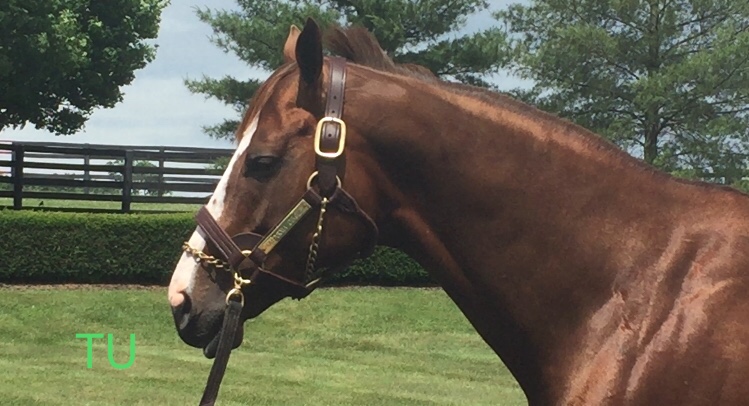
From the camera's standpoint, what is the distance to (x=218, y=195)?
7.98 feet

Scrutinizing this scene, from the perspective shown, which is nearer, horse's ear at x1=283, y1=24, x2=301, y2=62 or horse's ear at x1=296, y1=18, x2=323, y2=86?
horse's ear at x1=296, y1=18, x2=323, y2=86

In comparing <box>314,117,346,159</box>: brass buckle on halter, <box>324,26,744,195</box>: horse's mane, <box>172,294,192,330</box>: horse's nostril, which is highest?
<box>324,26,744,195</box>: horse's mane

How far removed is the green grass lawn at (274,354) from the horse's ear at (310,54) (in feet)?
20.9

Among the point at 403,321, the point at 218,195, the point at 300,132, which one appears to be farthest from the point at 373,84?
the point at 403,321

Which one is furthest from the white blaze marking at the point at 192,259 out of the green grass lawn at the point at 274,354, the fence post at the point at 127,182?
the fence post at the point at 127,182

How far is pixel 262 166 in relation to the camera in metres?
2.39

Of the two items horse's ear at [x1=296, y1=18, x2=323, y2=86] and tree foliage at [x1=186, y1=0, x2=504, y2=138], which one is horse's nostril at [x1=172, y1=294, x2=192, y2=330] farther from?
tree foliage at [x1=186, y1=0, x2=504, y2=138]

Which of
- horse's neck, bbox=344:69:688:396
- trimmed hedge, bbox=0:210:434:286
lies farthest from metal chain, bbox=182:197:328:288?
trimmed hedge, bbox=0:210:434:286

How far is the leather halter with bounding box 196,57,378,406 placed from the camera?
2357 mm

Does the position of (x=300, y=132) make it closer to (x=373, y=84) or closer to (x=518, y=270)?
(x=373, y=84)

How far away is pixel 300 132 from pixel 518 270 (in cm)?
71

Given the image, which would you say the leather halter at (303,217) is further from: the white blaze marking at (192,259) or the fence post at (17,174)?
the fence post at (17,174)

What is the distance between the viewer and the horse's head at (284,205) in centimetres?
237

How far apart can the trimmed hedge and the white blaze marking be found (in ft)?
39.2
